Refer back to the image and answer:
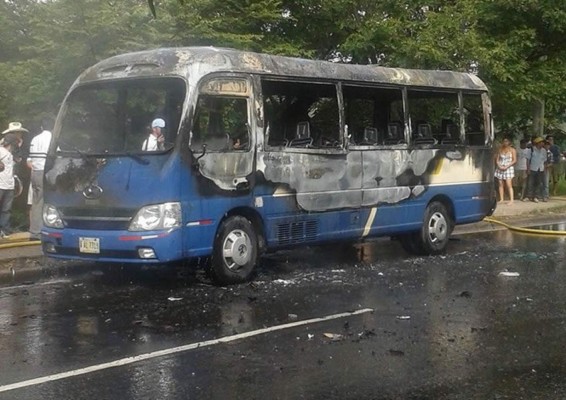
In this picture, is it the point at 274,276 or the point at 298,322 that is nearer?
the point at 298,322

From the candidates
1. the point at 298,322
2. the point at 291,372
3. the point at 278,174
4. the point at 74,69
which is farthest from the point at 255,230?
the point at 74,69

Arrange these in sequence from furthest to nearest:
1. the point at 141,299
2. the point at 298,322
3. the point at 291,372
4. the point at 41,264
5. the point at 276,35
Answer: the point at 276,35 < the point at 41,264 < the point at 141,299 < the point at 298,322 < the point at 291,372

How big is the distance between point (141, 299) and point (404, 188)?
4.58 meters

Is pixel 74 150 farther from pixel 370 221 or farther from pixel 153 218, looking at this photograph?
pixel 370 221

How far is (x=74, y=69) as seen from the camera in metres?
14.2

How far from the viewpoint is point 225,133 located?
30.4ft

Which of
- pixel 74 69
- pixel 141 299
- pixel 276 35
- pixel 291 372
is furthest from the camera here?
pixel 276 35

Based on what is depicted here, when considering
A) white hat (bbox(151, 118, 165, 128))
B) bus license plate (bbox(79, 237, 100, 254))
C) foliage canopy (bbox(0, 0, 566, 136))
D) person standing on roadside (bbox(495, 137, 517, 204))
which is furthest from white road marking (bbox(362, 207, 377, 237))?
person standing on roadside (bbox(495, 137, 517, 204))

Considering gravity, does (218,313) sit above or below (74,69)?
below

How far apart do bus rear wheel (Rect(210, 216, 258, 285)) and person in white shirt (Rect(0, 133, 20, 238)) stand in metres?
4.14

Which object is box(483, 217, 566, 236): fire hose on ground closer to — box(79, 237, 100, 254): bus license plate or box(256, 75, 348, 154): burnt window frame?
box(256, 75, 348, 154): burnt window frame

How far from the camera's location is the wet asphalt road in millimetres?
5609

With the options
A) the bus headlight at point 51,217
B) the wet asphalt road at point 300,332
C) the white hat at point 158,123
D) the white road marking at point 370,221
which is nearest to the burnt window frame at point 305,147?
the white road marking at point 370,221

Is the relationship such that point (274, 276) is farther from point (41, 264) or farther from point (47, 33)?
point (47, 33)
